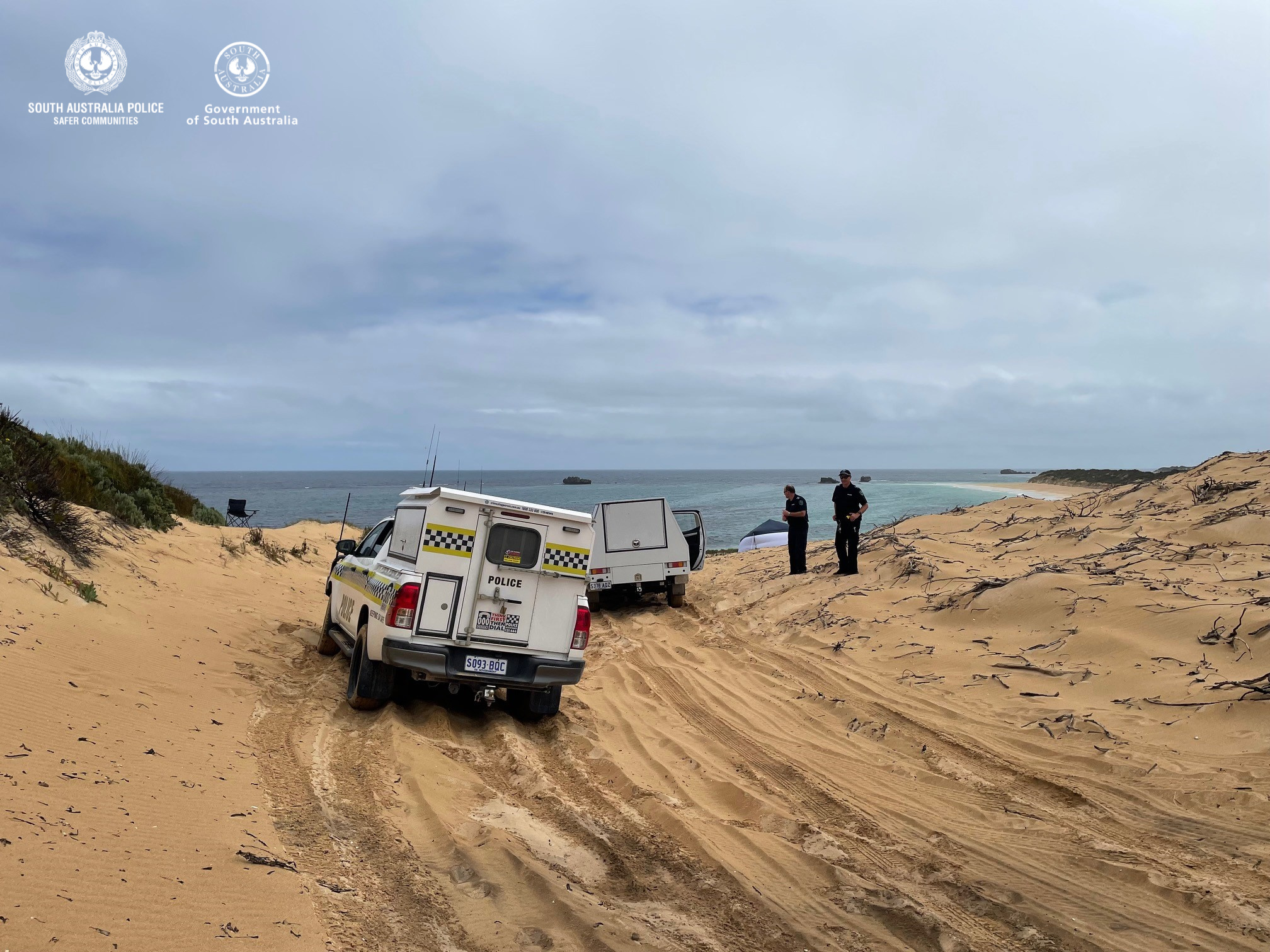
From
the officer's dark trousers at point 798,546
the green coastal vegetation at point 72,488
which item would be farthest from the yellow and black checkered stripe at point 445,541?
the officer's dark trousers at point 798,546

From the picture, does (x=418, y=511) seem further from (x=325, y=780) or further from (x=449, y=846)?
(x=449, y=846)

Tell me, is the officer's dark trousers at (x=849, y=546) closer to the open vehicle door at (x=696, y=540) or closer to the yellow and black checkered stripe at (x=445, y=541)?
the open vehicle door at (x=696, y=540)

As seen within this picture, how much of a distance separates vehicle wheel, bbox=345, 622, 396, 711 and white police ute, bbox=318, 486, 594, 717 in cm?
1

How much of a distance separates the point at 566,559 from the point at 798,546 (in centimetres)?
993

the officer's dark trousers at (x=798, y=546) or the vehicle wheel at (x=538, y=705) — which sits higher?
the officer's dark trousers at (x=798, y=546)

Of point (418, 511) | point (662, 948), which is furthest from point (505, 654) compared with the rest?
point (662, 948)

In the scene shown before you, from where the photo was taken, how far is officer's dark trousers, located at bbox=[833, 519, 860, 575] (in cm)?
1553

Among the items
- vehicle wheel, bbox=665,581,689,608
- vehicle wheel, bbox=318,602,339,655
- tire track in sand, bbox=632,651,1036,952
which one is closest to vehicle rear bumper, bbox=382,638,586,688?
tire track in sand, bbox=632,651,1036,952

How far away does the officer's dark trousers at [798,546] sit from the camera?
1709 cm

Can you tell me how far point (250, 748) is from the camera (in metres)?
6.70

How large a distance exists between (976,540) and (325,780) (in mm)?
14947

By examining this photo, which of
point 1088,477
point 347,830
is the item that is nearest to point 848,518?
point 347,830

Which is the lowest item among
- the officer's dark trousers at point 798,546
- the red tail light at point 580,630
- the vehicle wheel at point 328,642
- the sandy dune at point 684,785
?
the vehicle wheel at point 328,642

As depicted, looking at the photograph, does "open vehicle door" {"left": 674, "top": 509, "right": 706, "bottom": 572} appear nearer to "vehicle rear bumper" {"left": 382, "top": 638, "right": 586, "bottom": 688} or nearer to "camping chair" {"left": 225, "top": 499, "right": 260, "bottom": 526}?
"vehicle rear bumper" {"left": 382, "top": 638, "right": 586, "bottom": 688}
